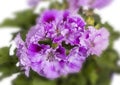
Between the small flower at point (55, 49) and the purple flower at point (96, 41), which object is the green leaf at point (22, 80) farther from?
the purple flower at point (96, 41)

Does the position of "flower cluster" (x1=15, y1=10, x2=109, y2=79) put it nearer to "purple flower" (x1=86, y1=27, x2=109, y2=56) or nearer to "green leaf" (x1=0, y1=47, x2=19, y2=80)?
"purple flower" (x1=86, y1=27, x2=109, y2=56)

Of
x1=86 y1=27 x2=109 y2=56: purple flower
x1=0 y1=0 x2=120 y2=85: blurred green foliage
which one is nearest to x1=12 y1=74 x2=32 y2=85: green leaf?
x1=0 y1=0 x2=120 y2=85: blurred green foliage

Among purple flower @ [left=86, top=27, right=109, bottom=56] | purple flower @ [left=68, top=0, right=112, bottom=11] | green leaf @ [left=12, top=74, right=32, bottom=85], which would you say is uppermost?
purple flower @ [left=68, top=0, right=112, bottom=11]

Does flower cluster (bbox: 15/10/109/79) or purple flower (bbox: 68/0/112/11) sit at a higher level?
purple flower (bbox: 68/0/112/11)

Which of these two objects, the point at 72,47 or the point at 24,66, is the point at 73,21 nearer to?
the point at 72,47

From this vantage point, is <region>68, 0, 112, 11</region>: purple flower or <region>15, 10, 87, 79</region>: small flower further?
<region>68, 0, 112, 11</region>: purple flower

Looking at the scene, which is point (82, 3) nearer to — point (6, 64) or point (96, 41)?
point (96, 41)

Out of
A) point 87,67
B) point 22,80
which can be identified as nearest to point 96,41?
point 87,67

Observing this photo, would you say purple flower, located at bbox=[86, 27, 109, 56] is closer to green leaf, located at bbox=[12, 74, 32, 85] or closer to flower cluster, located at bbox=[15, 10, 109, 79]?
flower cluster, located at bbox=[15, 10, 109, 79]
